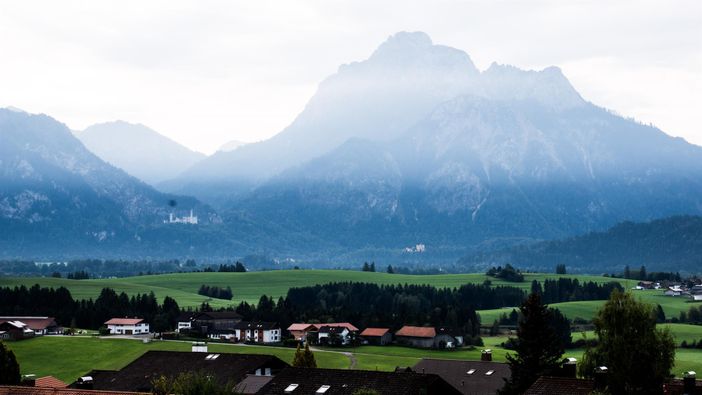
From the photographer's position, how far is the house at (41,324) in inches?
7203

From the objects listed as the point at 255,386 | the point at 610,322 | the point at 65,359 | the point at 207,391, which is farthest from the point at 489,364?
the point at 65,359

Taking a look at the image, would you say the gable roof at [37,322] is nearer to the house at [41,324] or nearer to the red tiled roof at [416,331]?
the house at [41,324]

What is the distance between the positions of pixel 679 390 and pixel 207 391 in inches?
1052

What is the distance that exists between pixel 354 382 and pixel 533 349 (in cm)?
1193

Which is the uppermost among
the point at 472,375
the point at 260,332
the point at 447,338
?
the point at 260,332

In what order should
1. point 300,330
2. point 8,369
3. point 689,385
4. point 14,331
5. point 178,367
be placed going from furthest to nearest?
point 300,330 < point 14,331 < point 178,367 < point 8,369 < point 689,385

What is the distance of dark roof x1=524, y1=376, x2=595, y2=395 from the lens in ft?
207

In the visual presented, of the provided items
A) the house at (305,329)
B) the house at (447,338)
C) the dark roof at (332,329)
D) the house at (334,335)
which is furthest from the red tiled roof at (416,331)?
the dark roof at (332,329)

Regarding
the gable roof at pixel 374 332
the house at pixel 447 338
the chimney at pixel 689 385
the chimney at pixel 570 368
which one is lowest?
the house at pixel 447 338

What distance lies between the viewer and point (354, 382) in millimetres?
74500

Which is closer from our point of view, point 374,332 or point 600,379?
point 600,379

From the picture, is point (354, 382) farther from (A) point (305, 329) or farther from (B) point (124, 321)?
(B) point (124, 321)

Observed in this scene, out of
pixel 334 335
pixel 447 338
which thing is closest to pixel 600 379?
pixel 334 335

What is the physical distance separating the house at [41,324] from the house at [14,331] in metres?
4.20
